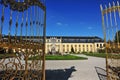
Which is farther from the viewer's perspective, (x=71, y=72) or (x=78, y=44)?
(x=78, y=44)

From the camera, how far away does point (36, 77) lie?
411 centimetres

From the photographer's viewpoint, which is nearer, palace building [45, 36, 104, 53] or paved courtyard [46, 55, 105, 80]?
paved courtyard [46, 55, 105, 80]

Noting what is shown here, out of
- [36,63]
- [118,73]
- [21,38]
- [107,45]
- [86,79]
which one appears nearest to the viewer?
[21,38]

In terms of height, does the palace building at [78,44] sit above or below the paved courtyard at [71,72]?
above

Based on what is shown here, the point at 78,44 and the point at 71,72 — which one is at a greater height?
the point at 78,44

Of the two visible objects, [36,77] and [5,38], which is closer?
[5,38]

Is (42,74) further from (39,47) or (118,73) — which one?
(118,73)

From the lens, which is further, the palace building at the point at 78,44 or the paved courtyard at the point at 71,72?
the palace building at the point at 78,44

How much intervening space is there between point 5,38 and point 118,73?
449cm

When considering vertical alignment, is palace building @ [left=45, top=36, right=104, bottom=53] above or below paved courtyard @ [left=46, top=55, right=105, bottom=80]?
above

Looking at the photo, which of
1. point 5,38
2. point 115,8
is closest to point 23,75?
point 5,38

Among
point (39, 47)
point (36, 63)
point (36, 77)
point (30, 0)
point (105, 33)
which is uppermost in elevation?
point (30, 0)

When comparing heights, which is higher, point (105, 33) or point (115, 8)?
point (115, 8)

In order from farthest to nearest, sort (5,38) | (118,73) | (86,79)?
(86,79) → (118,73) → (5,38)
